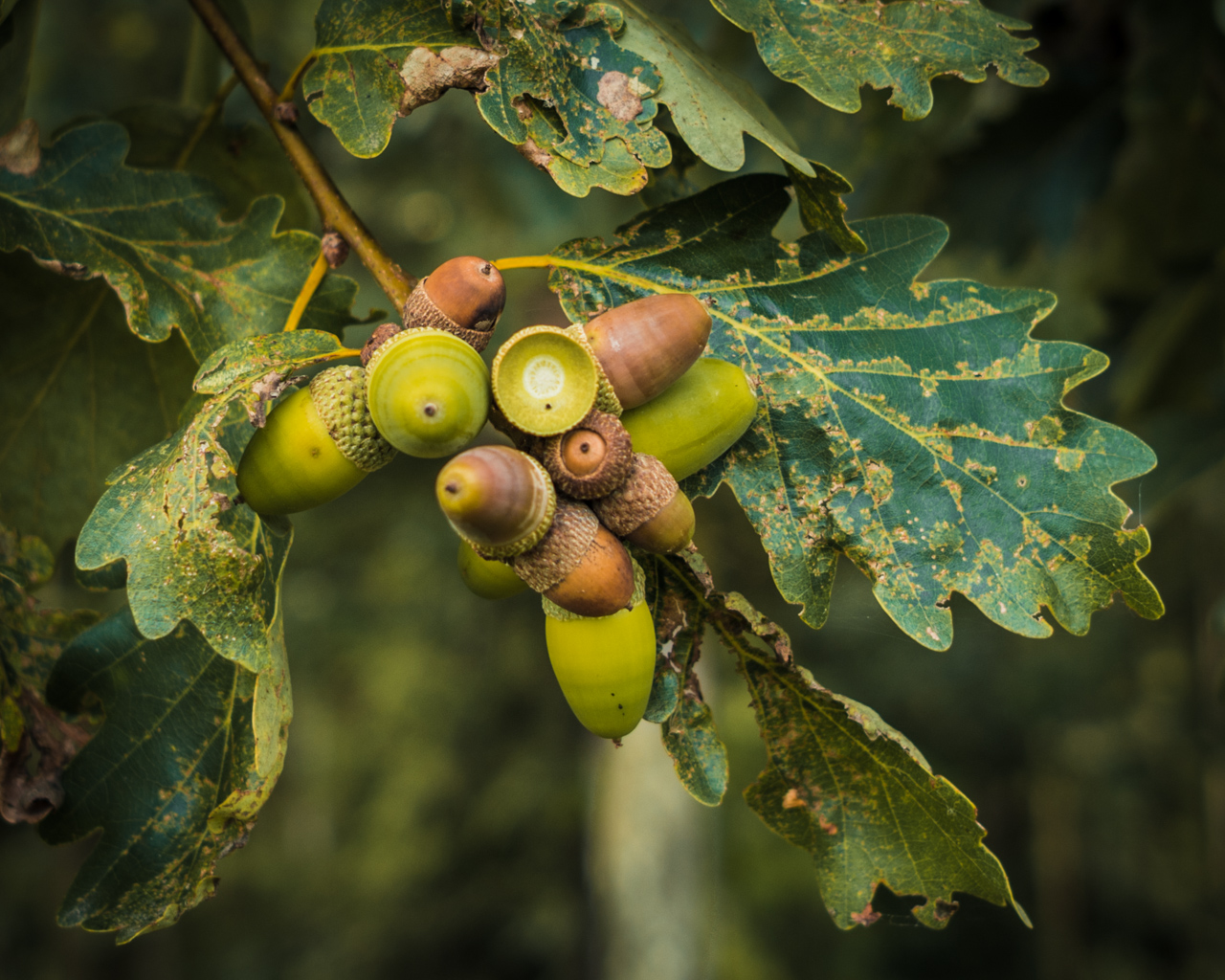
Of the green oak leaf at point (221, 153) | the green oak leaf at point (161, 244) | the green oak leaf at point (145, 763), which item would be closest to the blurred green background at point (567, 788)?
the green oak leaf at point (221, 153)

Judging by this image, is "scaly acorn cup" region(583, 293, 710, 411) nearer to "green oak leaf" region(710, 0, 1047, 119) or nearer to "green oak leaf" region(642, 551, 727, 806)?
"green oak leaf" region(642, 551, 727, 806)

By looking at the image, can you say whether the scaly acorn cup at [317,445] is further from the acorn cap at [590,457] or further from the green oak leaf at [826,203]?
the green oak leaf at [826,203]

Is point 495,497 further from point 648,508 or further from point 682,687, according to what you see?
point 682,687

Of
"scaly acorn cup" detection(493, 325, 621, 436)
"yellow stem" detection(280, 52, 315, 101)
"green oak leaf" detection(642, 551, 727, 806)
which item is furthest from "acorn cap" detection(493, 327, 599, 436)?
"yellow stem" detection(280, 52, 315, 101)

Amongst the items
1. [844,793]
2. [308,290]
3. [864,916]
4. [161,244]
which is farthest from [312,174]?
[864,916]

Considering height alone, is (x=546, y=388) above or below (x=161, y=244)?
above

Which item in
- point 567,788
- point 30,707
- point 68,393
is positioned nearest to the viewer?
point 30,707
